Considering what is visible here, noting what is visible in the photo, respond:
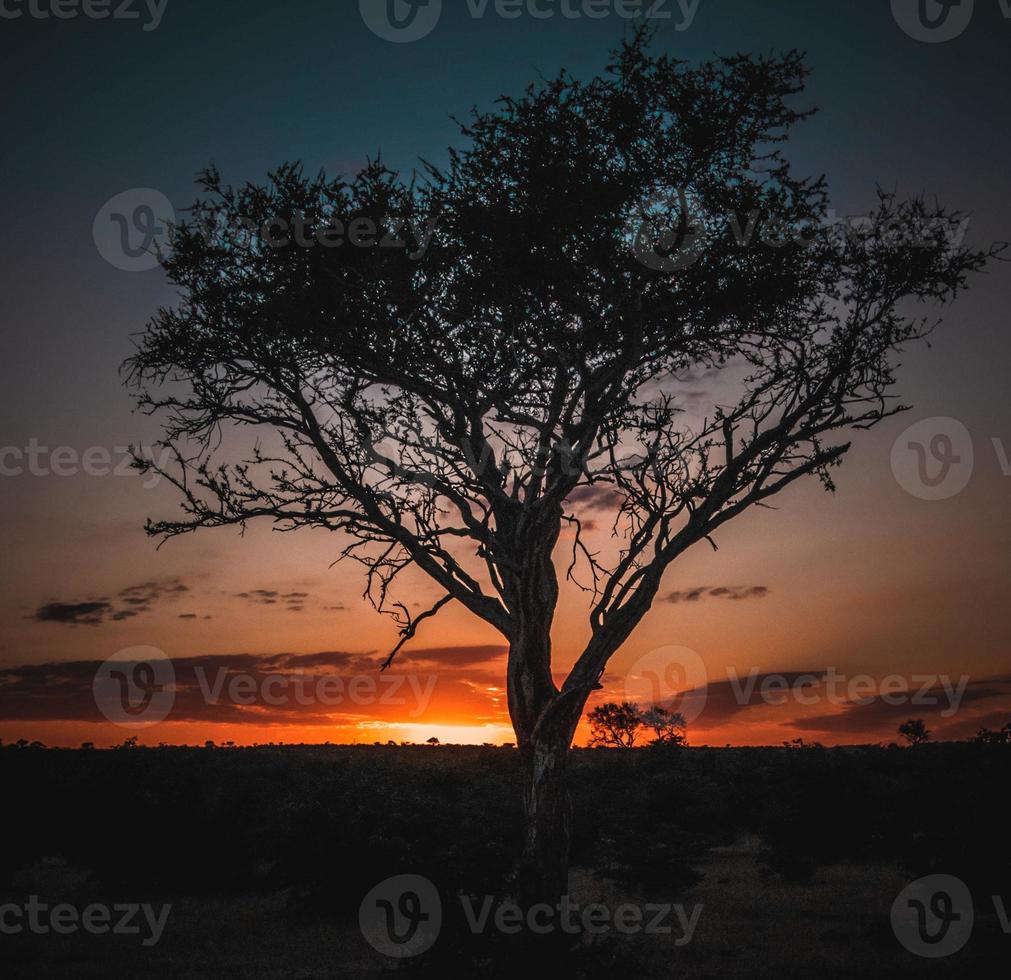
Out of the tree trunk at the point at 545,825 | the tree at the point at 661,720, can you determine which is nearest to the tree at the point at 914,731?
the tree at the point at 661,720

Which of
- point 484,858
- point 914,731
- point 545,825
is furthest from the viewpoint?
point 914,731

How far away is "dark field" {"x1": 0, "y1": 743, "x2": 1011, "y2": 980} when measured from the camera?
12.3 metres

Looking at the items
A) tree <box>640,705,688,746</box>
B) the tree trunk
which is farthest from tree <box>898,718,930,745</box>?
the tree trunk

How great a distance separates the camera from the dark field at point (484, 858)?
40.2 feet

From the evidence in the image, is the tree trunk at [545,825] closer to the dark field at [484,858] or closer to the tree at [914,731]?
the dark field at [484,858]

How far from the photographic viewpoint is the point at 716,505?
500 inches

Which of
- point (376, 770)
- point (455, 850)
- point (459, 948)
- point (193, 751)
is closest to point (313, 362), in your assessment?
point (459, 948)

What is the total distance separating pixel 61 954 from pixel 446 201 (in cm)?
1294

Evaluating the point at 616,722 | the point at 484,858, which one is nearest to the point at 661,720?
the point at 616,722

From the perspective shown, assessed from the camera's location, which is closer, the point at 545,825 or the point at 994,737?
the point at 545,825

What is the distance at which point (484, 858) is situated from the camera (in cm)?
1544

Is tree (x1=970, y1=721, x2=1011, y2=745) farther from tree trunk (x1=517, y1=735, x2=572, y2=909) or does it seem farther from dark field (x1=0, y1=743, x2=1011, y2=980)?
tree trunk (x1=517, y1=735, x2=572, y2=909)

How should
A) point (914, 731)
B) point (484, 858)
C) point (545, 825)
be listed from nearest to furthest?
point (545, 825)
point (484, 858)
point (914, 731)

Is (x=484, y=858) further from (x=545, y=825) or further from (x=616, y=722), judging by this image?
(x=616, y=722)
